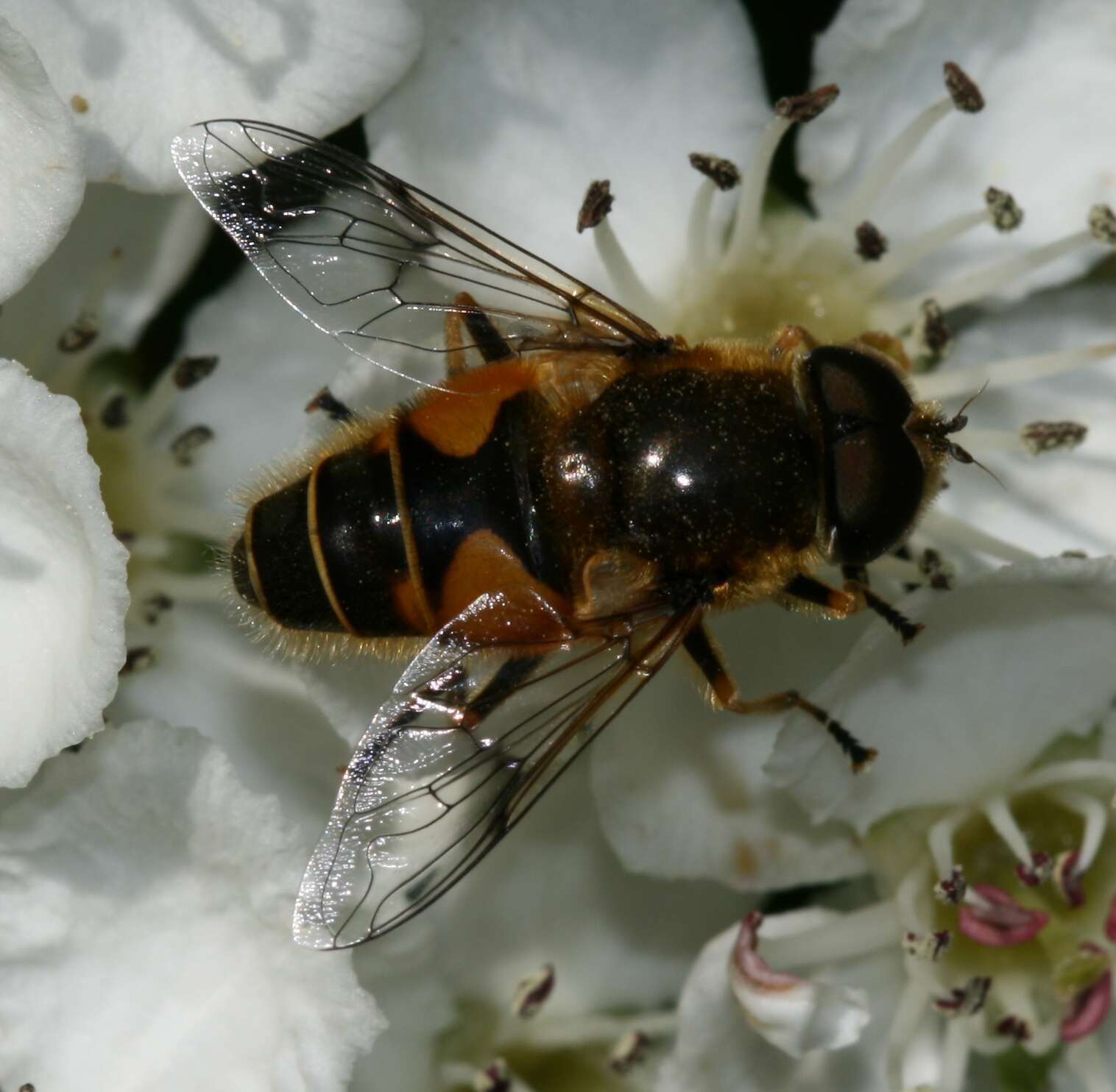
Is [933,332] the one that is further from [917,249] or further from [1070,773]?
[1070,773]

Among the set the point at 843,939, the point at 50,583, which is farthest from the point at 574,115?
the point at 843,939

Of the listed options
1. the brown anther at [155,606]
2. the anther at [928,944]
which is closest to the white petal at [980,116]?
the anther at [928,944]

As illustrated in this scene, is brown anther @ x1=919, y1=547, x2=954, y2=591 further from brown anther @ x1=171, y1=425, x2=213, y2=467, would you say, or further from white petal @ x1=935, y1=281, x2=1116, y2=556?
brown anther @ x1=171, y1=425, x2=213, y2=467

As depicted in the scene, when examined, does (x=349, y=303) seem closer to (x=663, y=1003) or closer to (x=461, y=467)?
(x=461, y=467)

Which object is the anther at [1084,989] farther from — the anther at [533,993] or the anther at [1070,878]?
the anther at [533,993]

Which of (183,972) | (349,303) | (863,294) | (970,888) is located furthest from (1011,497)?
(183,972)
